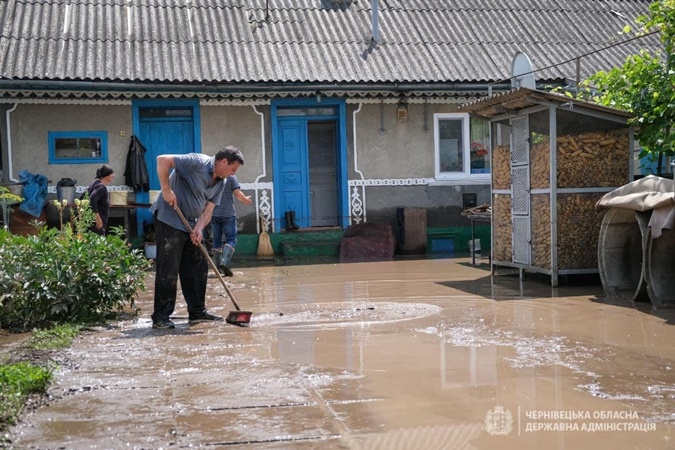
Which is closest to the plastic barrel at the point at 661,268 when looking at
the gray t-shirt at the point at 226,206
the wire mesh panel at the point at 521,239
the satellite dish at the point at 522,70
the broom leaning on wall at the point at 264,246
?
the wire mesh panel at the point at 521,239

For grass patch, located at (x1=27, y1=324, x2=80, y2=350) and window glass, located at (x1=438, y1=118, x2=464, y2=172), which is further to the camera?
window glass, located at (x1=438, y1=118, x2=464, y2=172)

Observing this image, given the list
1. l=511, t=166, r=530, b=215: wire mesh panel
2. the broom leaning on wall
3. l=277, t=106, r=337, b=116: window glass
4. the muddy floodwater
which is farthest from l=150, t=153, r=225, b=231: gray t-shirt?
l=277, t=106, r=337, b=116: window glass

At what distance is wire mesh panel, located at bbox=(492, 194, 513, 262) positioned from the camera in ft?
36.2

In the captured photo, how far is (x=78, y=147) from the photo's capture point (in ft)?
47.8

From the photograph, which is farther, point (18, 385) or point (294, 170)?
point (294, 170)

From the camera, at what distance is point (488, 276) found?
36.8 ft

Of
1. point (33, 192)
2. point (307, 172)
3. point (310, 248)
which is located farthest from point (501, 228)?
point (33, 192)

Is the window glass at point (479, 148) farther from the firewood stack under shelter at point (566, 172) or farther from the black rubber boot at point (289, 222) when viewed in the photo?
the firewood stack under shelter at point (566, 172)

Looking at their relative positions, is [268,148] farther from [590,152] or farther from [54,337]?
[54,337]

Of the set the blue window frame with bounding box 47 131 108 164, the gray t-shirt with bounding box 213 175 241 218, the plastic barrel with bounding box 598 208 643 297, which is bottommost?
the plastic barrel with bounding box 598 208 643 297

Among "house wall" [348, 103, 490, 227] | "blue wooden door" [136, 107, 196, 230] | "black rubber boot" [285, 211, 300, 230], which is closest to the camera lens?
"blue wooden door" [136, 107, 196, 230]

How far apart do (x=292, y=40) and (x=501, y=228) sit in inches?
263

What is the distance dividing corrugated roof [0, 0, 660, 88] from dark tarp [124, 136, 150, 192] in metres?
1.30

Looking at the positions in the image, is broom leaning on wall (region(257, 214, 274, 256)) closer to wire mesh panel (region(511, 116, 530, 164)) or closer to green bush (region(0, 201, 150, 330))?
wire mesh panel (region(511, 116, 530, 164))
